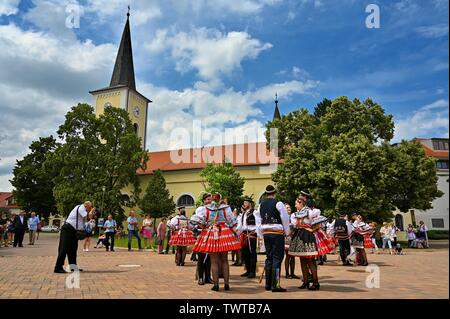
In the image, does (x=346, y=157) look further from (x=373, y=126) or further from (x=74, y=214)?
(x=74, y=214)

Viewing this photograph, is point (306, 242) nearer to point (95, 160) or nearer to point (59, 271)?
point (59, 271)

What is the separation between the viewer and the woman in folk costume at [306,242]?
6984 mm

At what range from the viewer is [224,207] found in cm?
737

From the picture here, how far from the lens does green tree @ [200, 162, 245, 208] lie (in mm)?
34688

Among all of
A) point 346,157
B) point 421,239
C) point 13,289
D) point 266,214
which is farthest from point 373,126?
point 13,289

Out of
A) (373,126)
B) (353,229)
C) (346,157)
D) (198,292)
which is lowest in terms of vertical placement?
(198,292)

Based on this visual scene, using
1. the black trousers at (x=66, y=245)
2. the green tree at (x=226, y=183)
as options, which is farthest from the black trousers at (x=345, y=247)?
the green tree at (x=226, y=183)

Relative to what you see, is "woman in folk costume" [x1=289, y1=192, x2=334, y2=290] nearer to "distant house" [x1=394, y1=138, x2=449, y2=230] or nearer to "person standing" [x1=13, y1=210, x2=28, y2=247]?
"person standing" [x1=13, y1=210, x2=28, y2=247]

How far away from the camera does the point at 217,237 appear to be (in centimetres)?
696

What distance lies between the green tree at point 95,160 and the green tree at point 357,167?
56.3ft

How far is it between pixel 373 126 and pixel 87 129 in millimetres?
29713

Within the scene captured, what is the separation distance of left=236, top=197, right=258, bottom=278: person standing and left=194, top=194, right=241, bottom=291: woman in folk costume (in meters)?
1.51
